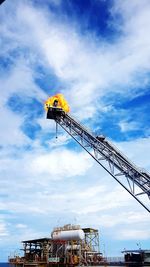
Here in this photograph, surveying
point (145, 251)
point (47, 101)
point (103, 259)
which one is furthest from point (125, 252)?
A: point (47, 101)

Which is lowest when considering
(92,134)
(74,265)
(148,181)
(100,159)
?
(74,265)

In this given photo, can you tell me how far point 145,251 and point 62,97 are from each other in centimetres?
2612

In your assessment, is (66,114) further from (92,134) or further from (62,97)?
(92,134)

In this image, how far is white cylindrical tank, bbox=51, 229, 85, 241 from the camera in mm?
53062

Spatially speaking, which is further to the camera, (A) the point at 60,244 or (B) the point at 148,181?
(A) the point at 60,244

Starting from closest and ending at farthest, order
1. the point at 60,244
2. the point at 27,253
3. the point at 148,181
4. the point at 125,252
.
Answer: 1. the point at 148,181
2. the point at 125,252
3. the point at 60,244
4. the point at 27,253

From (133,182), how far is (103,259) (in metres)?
23.5

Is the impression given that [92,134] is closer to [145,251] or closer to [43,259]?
[145,251]

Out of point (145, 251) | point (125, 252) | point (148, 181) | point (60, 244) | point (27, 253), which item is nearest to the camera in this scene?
point (148, 181)

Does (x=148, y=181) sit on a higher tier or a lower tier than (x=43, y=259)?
higher

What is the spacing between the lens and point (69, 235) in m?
54.2

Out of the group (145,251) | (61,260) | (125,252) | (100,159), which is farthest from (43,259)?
(100,159)

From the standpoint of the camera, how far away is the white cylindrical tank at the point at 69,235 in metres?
53.1

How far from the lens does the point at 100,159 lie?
140 ft
